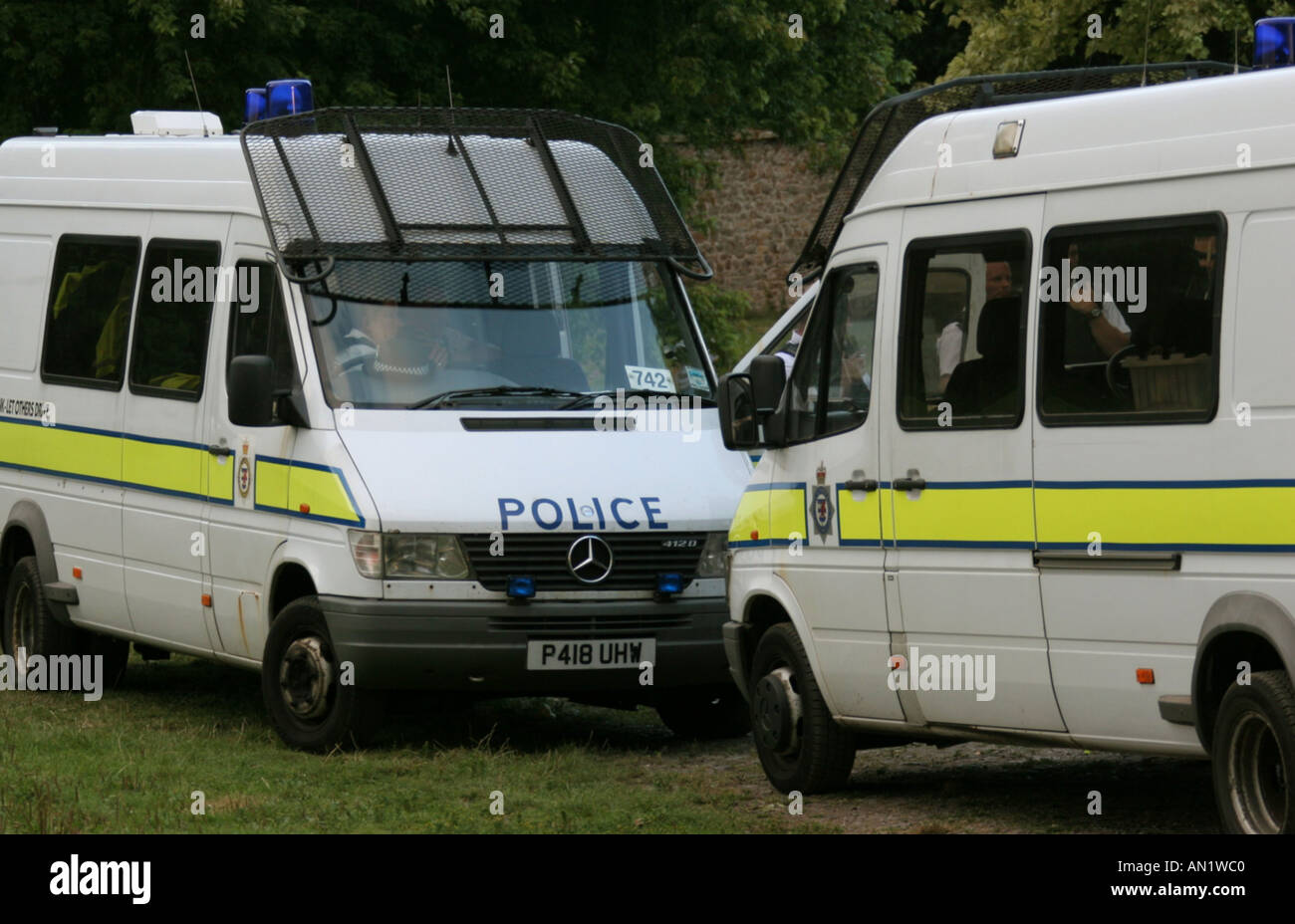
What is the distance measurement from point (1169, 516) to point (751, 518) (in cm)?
276

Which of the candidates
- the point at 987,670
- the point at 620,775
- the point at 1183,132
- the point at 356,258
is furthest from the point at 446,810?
the point at 1183,132

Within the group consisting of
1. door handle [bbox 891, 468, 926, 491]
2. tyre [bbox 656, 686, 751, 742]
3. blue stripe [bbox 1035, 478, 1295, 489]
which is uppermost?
blue stripe [bbox 1035, 478, 1295, 489]

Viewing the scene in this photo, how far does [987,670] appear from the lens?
891 cm

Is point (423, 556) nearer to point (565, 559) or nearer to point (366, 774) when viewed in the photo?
point (565, 559)

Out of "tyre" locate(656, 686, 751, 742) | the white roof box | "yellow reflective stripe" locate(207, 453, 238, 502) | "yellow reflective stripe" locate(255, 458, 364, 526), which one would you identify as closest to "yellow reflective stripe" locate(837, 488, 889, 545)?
"yellow reflective stripe" locate(255, 458, 364, 526)

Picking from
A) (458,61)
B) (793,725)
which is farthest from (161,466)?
(458,61)

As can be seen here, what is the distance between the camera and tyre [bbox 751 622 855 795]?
9969mm

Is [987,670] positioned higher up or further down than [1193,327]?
further down

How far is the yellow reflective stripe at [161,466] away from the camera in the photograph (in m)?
12.1

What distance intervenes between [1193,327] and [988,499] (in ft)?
3.77

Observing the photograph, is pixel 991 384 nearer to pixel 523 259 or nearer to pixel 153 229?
pixel 523 259

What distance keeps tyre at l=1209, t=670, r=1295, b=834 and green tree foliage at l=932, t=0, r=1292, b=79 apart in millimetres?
16263

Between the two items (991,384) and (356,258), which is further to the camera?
(356,258)

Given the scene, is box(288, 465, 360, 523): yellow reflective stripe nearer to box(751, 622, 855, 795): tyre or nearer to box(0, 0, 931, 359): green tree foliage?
box(751, 622, 855, 795): tyre
